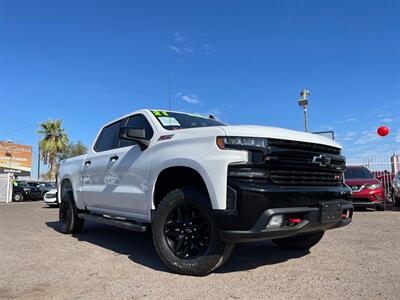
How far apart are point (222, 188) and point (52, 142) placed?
143ft

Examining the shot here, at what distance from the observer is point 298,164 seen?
3900 millimetres

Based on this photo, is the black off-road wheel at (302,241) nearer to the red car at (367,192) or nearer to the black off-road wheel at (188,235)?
the black off-road wheel at (188,235)

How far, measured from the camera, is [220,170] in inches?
145

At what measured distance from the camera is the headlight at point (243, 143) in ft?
12.1

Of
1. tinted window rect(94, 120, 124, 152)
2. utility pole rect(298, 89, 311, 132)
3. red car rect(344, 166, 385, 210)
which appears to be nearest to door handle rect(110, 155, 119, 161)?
tinted window rect(94, 120, 124, 152)

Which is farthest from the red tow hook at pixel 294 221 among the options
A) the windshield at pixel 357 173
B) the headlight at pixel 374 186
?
the windshield at pixel 357 173

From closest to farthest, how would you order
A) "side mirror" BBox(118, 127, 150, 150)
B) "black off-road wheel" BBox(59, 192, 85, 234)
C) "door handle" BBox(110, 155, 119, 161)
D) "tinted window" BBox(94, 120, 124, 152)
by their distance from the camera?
"side mirror" BBox(118, 127, 150, 150), "door handle" BBox(110, 155, 119, 161), "tinted window" BBox(94, 120, 124, 152), "black off-road wheel" BBox(59, 192, 85, 234)

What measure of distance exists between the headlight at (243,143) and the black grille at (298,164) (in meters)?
0.09

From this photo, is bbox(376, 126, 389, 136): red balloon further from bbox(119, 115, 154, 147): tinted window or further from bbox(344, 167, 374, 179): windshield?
bbox(119, 115, 154, 147): tinted window

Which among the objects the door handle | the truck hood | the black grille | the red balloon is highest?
the red balloon

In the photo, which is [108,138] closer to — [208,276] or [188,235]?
Answer: [188,235]

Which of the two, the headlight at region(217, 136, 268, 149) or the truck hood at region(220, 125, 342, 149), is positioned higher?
the truck hood at region(220, 125, 342, 149)

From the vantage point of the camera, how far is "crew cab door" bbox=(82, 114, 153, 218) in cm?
489

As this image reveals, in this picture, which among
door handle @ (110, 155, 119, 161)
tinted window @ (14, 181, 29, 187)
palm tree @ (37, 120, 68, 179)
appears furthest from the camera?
palm tree @ (37, 120, 68, 179)
